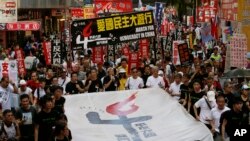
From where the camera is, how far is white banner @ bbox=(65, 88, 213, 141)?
10898 millimetres

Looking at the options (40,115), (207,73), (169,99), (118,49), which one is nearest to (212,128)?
(169,99)

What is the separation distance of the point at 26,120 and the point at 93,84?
454 centimetres

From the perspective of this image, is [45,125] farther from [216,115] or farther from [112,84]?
[112,84]

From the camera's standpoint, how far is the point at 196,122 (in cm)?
1139

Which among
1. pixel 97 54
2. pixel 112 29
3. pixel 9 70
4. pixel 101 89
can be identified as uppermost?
pixel 112 29

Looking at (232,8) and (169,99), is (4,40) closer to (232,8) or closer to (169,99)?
(232,8)

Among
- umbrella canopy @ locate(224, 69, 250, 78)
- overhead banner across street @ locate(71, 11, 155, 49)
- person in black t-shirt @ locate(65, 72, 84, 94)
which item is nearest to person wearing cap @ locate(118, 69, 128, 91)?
person in black t-shirt @ locate(65, 72, 84, 94)

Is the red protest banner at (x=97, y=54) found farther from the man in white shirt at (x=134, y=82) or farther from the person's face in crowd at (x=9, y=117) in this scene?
the person's face in crowd at (x=9, y=117)

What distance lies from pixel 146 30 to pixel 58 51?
9.28 ft

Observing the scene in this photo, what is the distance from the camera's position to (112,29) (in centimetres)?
2156

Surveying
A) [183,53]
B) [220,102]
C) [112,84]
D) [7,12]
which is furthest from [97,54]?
[220,102]

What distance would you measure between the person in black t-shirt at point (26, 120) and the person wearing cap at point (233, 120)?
3095mm

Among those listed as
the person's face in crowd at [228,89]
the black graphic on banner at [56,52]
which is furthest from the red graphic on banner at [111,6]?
the person's face in crowd at [228,89]

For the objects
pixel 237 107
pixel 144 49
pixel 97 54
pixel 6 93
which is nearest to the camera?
pixel 237 107
